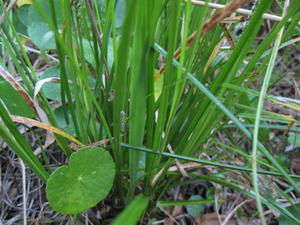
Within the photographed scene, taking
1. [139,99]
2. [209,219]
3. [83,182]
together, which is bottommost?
[209,219]

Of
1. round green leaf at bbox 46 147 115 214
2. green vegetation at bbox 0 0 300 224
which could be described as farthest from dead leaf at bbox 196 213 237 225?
round green leaf at bbox 46 147 115 214

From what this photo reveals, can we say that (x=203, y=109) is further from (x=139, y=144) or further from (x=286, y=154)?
(x=286, y=154)

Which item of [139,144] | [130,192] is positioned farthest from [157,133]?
[130,192]

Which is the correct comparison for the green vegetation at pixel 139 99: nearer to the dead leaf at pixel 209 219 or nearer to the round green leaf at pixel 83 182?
the round green leaf at pixel 83 182

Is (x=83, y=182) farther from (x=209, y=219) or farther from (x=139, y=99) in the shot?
(x=209, y=219)

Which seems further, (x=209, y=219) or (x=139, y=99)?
(x=209, y=219)

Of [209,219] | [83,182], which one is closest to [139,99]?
[83,182]

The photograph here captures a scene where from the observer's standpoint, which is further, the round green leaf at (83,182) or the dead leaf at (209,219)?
the dead leaf at (209,219)

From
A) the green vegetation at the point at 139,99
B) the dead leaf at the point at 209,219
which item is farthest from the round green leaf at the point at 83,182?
the dead leaf at the point at 209,219

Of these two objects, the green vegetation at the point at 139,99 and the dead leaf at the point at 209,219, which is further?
the dead leaf at the point at 209,219

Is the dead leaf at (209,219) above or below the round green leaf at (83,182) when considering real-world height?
below
